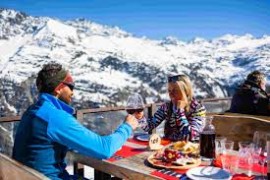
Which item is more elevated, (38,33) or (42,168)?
(38,33)

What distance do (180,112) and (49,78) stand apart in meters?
1.35

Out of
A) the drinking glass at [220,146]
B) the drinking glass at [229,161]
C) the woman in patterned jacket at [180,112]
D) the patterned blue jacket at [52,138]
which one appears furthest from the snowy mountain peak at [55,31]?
the drinking glass at [229,161]

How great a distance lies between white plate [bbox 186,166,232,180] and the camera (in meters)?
1.94

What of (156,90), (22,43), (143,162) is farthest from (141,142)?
(22,43)

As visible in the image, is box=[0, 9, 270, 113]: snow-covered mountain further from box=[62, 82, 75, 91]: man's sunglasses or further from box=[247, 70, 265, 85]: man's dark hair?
box=[62, 82, 75, 91]: man's sunglasses

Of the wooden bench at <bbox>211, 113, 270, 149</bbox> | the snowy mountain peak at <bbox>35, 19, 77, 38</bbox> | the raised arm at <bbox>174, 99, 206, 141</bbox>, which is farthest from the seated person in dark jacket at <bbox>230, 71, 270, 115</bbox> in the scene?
the snowy mountain peak at <bbox>35, 19, 77, 38</bbox>

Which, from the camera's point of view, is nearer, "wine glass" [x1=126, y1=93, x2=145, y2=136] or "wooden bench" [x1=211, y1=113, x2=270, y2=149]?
"wine glass" [x1=126, y1=93, x2=145, y2=136]

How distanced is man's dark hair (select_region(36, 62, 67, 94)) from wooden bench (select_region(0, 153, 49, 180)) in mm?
532

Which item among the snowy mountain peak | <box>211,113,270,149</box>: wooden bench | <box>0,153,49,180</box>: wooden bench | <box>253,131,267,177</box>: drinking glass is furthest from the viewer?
the snowy mountain peak

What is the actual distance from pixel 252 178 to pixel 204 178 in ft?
0.87

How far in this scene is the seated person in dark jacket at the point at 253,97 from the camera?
499 cm

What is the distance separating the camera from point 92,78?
14962 centimetres

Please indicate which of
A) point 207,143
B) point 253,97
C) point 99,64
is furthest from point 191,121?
point 99,64

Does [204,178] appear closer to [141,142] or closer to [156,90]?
[141,142]
